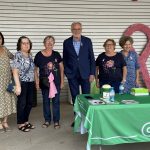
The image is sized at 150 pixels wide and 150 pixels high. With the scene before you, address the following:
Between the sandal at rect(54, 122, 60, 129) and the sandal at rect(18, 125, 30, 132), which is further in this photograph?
the sandal at rect(54, 122, 60, 129)

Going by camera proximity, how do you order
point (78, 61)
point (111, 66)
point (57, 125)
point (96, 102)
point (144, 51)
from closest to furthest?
point (96, 102) < point (111, 66) < point (78, 61) < point (57, 125) < point (144, 51)

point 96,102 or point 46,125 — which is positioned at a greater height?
point 96,102

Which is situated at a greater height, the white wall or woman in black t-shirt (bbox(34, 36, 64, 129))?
the white wall

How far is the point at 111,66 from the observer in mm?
4625

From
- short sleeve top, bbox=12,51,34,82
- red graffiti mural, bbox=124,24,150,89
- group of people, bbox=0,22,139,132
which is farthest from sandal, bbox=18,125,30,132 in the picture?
red graffiti mural, bbox=124,24,150,89

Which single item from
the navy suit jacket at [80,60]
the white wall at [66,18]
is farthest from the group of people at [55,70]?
the white wall at [66,18]

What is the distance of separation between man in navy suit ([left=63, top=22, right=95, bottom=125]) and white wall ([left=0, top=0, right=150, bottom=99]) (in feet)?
7.47

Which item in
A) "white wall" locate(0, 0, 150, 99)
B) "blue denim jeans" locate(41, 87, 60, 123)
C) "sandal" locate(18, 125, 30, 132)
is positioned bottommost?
"sandal" locate(18, 125, 30, 132)

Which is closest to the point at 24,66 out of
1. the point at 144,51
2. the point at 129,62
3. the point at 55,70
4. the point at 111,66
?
the point at 55,70

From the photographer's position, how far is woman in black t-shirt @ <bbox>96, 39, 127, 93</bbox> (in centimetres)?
462

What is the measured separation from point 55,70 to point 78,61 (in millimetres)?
390

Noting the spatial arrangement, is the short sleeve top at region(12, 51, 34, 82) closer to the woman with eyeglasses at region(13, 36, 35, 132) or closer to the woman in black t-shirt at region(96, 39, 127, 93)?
the woman with eyeglasses at region(13, 36, 35, 132)

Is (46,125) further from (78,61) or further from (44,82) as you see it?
(78,61)

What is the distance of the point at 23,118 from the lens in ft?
16.3
